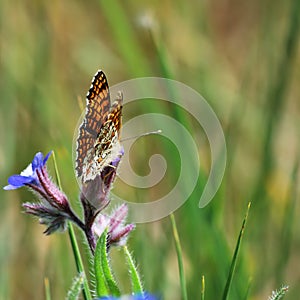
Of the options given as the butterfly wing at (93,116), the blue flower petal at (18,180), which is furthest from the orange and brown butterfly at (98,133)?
the blue flower petal at (18,180)

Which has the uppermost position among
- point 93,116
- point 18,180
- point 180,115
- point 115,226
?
point 180,115

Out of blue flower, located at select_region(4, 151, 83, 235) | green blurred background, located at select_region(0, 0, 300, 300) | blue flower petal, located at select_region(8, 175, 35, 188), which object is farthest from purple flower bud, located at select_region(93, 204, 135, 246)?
green blurred background, located at select_region(0, 0, 300, 300)

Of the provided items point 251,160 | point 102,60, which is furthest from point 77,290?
point 102,60

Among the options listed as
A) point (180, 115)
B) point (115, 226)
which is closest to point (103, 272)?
point (115, 226)

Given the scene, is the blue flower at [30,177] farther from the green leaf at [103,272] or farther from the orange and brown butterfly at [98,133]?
the green leaf at [103,272]

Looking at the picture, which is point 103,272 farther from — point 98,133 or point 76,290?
point 98,133

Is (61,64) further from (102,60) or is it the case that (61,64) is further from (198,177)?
(198,177)

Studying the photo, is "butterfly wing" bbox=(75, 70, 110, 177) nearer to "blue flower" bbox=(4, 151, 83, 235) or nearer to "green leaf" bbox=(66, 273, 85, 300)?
"blue flower" bbox=(4, 151, 83, 235)
